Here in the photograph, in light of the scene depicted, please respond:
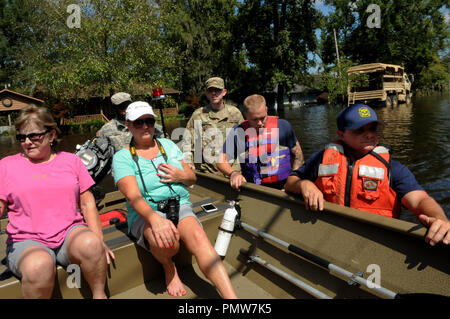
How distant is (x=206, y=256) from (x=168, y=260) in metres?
0.49

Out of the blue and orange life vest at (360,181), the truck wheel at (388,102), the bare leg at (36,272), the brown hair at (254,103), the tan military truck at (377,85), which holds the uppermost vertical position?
the tan military truck at (377,85)

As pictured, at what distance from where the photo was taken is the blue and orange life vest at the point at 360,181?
2254mm

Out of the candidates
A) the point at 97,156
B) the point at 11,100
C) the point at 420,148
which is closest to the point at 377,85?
the point at 420,148

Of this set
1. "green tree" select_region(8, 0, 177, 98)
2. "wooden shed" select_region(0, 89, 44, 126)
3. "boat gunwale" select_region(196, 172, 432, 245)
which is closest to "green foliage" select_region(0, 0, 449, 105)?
"green tree" select_region(8, 0, 177, 98)

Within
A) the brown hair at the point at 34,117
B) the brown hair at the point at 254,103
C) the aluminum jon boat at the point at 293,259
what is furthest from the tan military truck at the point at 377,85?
the brown hair at the point at 34,117

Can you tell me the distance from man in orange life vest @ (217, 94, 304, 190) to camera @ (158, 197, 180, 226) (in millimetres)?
972

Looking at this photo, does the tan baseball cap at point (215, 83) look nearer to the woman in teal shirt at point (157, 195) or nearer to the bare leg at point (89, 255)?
the woman in teal shirt at point (157, 195)

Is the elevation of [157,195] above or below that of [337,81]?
below

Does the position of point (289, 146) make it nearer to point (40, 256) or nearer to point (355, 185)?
point (355, 185)

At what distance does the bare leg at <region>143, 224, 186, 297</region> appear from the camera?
2494 millimetres

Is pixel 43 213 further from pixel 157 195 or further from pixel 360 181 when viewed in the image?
pixel 360 181

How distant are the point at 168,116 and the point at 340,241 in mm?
34244

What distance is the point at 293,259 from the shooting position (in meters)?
2.71

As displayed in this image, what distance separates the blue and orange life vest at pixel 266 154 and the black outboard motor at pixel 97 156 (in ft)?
6.58
